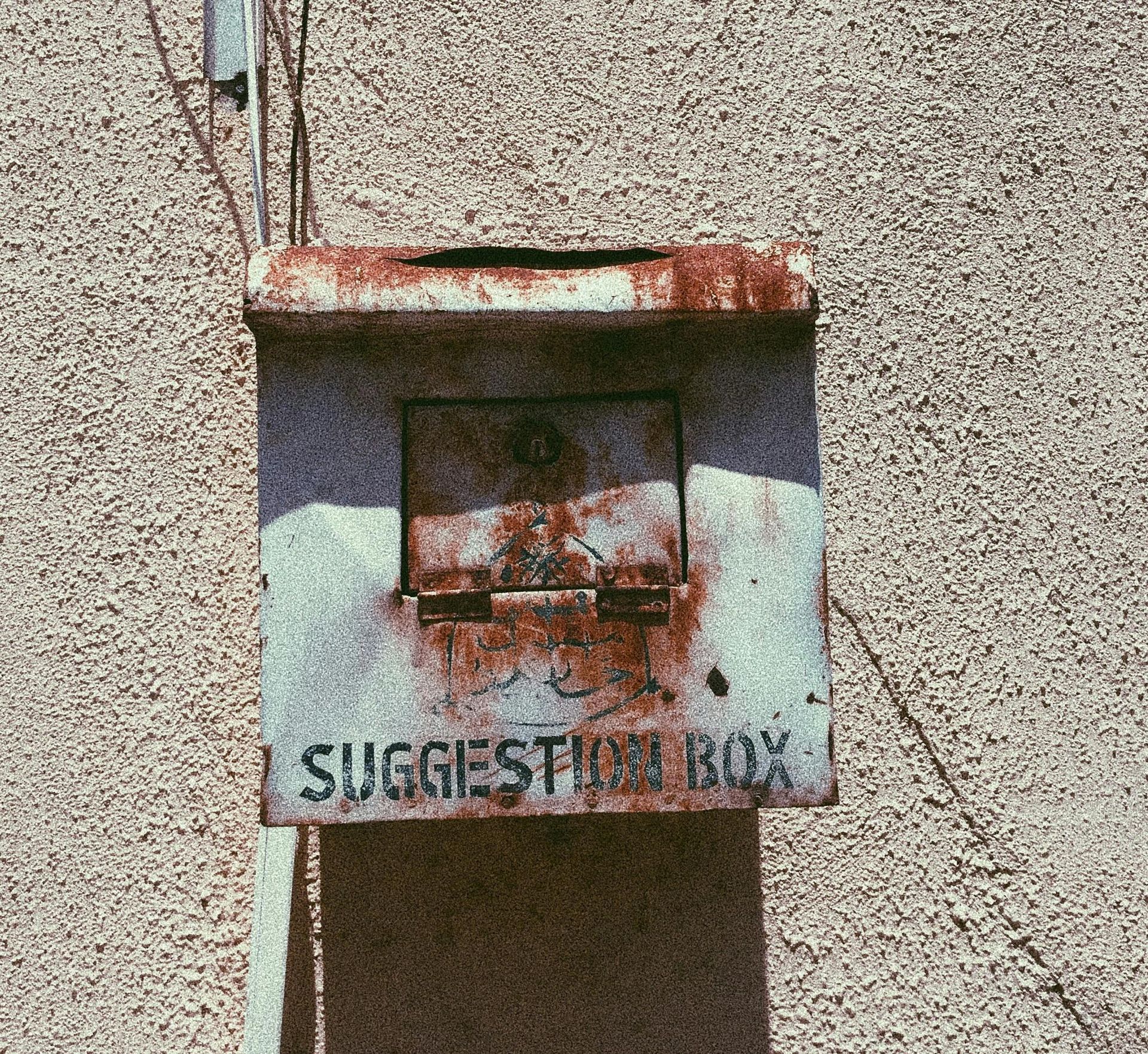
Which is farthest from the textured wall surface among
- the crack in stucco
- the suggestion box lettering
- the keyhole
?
the keyhole

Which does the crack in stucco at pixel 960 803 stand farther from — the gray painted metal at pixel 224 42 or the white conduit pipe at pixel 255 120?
the gray painted metal at pixel 224 42

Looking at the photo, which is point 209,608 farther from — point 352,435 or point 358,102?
point 358,102

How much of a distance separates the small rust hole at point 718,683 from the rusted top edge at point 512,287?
38cm

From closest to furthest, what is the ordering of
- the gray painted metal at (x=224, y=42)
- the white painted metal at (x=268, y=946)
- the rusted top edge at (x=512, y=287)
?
the rusted top edge at (x=512, y=287) < the white painted metal at (x=268, y=946) < the gray painted metal at (x=224, y=42)

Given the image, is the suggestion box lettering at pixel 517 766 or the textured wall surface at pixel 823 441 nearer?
the suggestion box lettering at pixel 517 766

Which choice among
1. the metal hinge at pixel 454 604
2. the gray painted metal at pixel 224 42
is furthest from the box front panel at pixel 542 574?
the gray painted metal at pixel 224 42

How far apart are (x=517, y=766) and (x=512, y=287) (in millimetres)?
504

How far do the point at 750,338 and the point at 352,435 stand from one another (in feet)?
1.46

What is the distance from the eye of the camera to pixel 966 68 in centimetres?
150

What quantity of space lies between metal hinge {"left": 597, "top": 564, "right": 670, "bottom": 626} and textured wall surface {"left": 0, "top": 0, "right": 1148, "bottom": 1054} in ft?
1.40

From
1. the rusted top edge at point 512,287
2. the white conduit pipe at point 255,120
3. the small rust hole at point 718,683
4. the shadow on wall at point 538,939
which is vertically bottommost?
the shadow on wall at point 538,939

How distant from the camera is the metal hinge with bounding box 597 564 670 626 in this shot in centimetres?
109

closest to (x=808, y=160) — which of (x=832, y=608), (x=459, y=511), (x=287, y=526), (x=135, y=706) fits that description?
(x=832, y=608)

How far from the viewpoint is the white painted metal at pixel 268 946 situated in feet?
4.23
